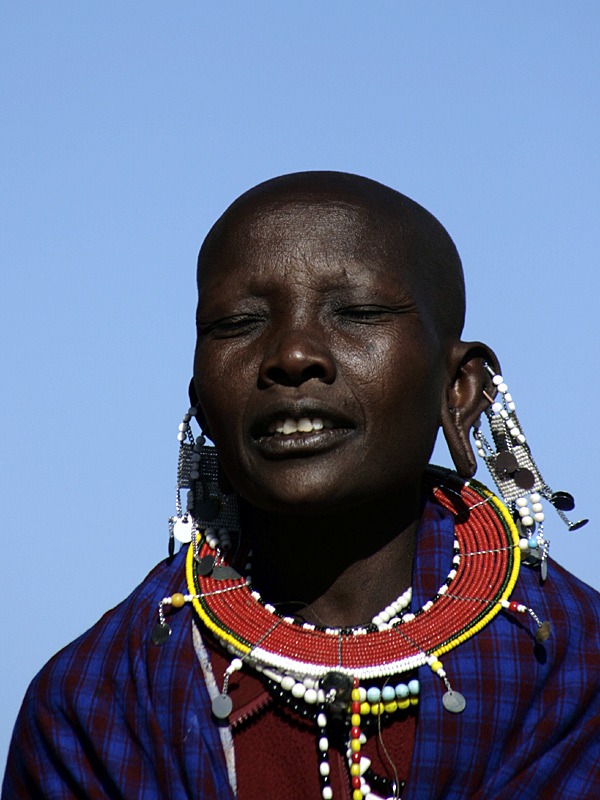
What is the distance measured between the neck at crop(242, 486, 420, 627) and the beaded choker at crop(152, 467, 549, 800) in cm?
8

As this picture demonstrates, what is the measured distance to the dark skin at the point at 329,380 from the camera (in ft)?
11.5

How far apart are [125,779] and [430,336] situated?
5.27 ft

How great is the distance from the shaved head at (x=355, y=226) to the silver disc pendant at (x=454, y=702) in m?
1.13

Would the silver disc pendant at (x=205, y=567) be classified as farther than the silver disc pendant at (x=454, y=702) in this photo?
Yes

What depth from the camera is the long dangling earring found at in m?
4.03

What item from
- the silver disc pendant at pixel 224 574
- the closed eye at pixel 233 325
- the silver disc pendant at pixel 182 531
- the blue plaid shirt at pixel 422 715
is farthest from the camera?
the silver disc pendant at pixel 182 531

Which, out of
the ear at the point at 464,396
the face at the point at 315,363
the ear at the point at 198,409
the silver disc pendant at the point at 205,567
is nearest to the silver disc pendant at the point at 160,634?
the silver disc pendant at the point at 205,567

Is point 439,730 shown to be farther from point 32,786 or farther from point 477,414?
point 32,786

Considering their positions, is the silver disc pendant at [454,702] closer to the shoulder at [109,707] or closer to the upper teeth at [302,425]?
the shoulder at [109,707]

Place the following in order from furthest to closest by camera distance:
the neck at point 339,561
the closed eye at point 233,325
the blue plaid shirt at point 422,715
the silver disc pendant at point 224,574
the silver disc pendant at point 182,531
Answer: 1. the silver disc pendant at point 182,531
2. the silver disc pendant at point 224,574
3. the neck at point 339,561
4. the closed eye at point 233,325
5. the blue plaid shirt at point 422,715

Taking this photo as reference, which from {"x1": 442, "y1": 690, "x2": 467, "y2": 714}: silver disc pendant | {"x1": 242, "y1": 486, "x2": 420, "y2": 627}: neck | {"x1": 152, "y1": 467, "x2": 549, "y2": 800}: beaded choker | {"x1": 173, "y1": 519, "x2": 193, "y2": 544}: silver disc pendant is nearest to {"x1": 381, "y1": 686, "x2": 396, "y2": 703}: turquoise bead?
{"x1": 152, "y1": 467, "x2": 549, "y2": 800}: beaded choker

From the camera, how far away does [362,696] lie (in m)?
3.51

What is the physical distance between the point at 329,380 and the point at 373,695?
3.07ft

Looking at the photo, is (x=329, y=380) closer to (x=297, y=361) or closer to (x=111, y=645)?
(x=297, y=361)
